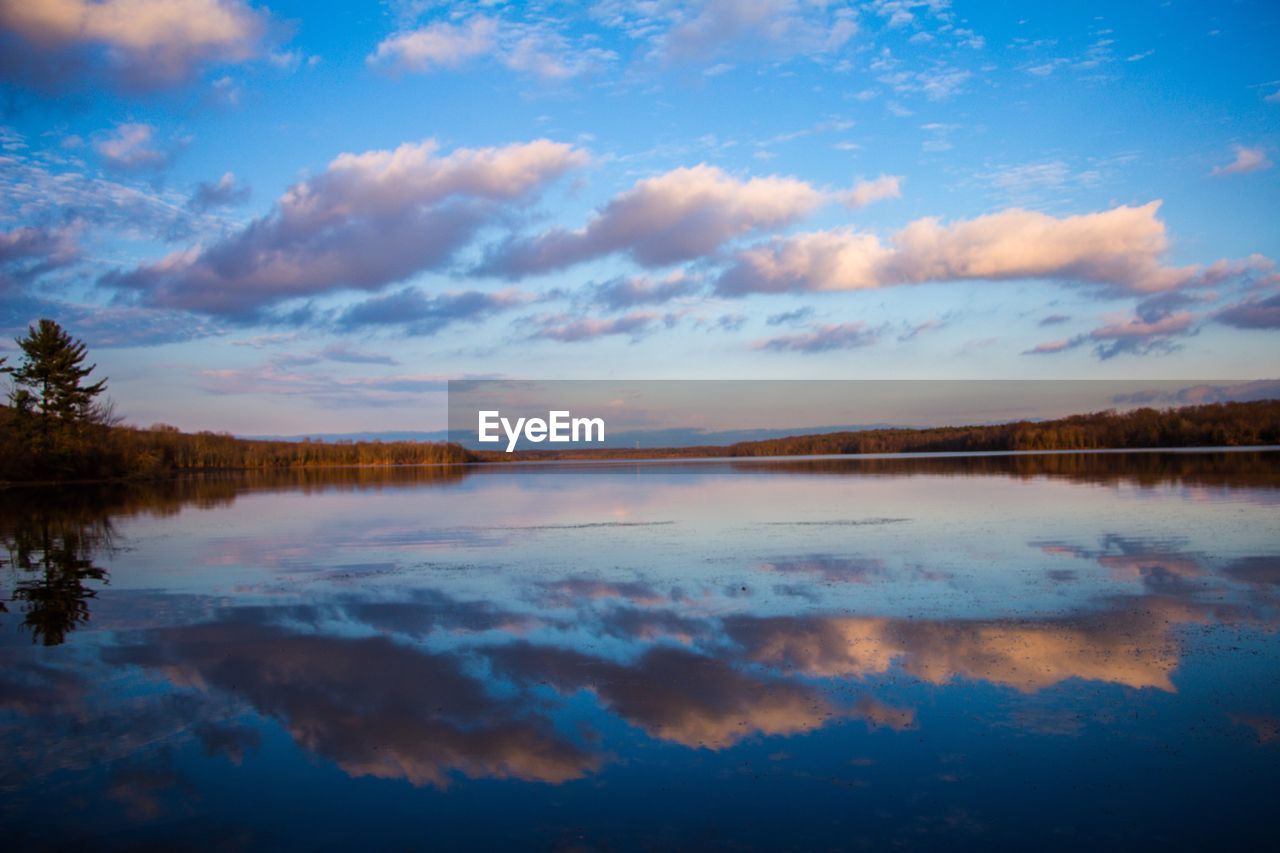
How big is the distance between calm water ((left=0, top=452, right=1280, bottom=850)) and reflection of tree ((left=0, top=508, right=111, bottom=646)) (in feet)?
0.40

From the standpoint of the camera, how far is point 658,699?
673cm

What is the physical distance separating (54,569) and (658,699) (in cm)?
1270

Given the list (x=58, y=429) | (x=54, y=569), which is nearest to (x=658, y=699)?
(x=54, y=569)

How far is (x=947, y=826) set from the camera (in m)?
4.57

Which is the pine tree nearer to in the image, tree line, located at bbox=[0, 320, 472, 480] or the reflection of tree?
tree line, located at bbox=[0, 320, 472, 480]

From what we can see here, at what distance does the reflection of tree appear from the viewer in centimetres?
1022

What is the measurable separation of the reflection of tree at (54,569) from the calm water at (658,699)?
122 millimetres

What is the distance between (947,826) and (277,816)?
3700mm

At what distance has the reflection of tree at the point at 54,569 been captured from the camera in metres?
10.2

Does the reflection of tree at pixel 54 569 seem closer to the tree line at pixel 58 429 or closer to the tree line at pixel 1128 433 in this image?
the tree line at pixel 58 429

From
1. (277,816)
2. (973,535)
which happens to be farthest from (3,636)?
(973,535)

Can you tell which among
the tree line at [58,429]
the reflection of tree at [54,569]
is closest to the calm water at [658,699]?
the reflection of tree at [54,569]

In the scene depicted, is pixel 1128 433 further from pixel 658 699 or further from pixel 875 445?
pixel 658 699

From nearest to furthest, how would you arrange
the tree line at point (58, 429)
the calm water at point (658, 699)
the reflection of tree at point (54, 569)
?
1. the calm water at point (658, 699)
2. the reflection of tree at point (54, 569)
3. the tree line at point (58, 429)
